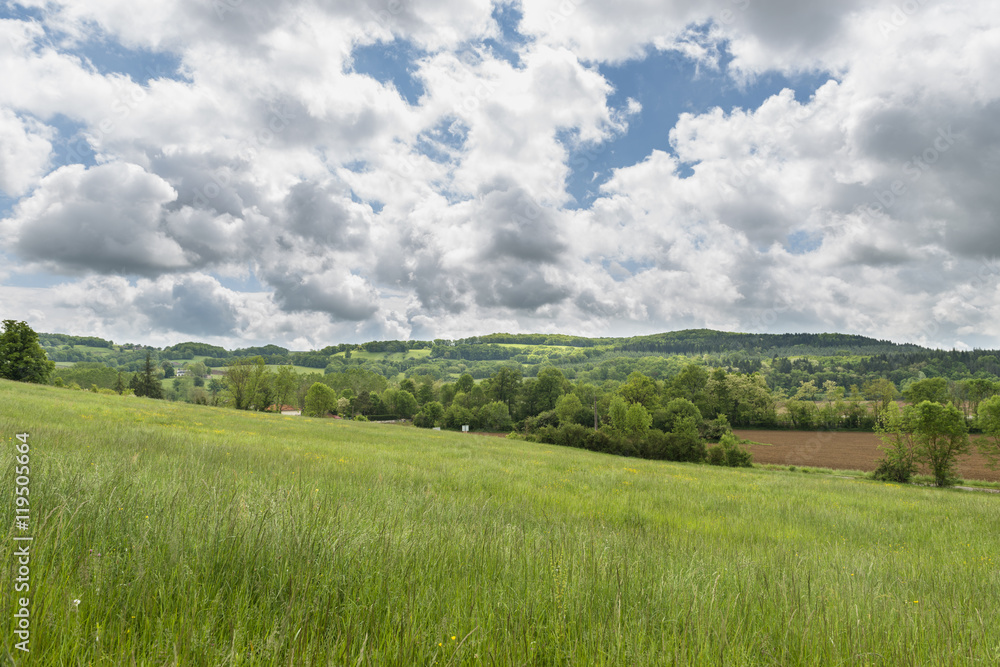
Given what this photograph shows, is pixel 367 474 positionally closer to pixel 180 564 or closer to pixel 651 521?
pixel 651 521

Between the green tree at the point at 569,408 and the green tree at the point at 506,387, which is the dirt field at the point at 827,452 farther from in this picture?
the green tree at the point at 506,387

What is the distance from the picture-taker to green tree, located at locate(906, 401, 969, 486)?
137 ft

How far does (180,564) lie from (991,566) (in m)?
11.4

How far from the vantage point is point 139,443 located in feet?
29.8

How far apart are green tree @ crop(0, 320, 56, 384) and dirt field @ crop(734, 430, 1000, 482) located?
106 meters

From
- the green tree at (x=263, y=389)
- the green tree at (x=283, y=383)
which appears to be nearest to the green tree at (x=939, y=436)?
the green tree at (x=283, y=383)

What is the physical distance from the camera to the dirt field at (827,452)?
61.5 m

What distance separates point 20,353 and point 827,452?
127 m

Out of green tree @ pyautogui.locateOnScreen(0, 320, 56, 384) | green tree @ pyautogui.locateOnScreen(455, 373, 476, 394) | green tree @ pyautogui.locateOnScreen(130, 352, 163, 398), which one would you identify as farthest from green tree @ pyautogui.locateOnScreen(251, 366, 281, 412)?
green tree @ pyautogui.locateOnScreen(455, 373, 476, 394)

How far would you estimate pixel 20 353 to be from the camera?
60656 millimetres

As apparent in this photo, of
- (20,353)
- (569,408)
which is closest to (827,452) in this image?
(569,408)

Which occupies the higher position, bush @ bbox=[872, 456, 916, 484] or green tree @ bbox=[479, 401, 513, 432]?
bush @ bbox=[872, 456, 916, 484]

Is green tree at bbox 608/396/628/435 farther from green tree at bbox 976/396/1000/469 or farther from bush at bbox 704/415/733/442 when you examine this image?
green tree at bbox 976/396/1000/469

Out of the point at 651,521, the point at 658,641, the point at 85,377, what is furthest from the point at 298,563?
the point at 85,377
